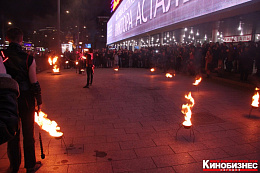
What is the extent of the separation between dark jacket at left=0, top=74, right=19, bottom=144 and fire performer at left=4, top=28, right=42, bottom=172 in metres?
1.80

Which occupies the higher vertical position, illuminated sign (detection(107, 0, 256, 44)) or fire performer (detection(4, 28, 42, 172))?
illuminated sign (detection(107, 0, 256, 44))

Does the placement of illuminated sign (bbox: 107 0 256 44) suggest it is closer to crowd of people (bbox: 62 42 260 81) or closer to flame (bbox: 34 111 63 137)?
crowd of people (bbox: 62 42 260 81)

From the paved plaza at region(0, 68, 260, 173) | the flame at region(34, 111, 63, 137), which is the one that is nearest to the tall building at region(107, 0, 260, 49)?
the paved plaza at region(0, 68, 260, 173)

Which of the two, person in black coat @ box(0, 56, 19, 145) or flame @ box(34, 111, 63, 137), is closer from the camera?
person in black coat @ box(0, 56, 19, 145)

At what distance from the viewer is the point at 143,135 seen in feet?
16.3

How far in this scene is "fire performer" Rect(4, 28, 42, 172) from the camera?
10.4ft

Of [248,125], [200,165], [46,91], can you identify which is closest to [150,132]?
[200,165]

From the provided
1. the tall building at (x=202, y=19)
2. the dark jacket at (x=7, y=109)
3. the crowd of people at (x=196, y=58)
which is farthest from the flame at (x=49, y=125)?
the crowd of people at (x=196, y=58)

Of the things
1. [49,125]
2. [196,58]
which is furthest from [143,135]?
[196,58]

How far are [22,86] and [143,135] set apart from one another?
2814mm

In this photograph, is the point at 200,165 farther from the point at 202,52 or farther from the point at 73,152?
the point at 202,52

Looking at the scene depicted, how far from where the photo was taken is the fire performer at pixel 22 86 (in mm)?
3176

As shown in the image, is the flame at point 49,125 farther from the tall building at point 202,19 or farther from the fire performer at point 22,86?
the tall building at point 202,19

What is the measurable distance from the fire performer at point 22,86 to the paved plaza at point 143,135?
1.41 feet
